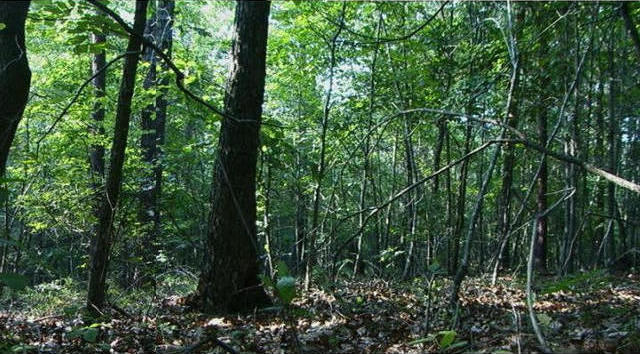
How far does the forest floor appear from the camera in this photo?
3.12m

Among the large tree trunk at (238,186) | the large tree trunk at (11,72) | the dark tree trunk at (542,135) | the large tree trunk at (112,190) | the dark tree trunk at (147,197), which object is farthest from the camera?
the dark tree trunk at (147,197)

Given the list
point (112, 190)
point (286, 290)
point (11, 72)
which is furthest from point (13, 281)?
point (112, 190)

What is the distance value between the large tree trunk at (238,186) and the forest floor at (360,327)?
0.28 meters

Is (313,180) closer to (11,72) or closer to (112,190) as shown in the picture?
(112,190)

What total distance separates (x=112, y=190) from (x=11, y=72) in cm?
168

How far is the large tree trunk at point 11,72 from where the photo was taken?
3.04m

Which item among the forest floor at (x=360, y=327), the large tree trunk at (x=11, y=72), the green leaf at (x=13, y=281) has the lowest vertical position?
the forest floor at (x=360, y=327)

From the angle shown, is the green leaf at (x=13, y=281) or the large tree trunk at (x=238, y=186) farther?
the large tree trunk at (x=238, y=186)

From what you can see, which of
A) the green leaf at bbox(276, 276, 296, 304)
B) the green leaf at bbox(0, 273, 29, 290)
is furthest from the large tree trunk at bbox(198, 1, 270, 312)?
the green leaf at bbox(0, 273, 29, 290)

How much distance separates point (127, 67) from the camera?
14.7 feet

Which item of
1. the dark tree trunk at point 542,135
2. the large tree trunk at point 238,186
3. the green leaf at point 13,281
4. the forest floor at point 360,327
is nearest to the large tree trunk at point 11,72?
the green leaf at point 13,281

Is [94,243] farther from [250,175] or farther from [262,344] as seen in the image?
[262,344]

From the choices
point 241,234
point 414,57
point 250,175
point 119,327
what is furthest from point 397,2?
point 119,327

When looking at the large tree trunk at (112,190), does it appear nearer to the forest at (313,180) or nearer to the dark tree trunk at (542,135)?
the forest at (313,180)
